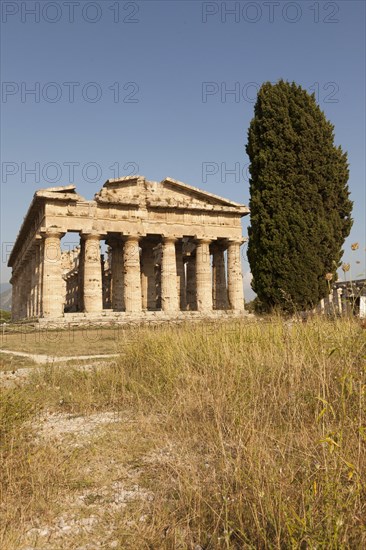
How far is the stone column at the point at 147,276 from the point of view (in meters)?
32.3

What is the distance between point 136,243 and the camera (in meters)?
27.8

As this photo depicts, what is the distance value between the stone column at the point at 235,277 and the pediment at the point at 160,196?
8.95ft

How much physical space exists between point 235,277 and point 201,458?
26.8 metres

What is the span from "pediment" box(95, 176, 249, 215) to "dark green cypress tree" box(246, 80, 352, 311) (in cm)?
635

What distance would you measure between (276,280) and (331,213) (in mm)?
4792

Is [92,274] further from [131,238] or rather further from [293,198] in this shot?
[293,198]

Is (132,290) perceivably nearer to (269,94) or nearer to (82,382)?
(269,94)

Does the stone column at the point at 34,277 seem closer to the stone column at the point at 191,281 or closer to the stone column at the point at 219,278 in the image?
the stone column at the point at 191,281

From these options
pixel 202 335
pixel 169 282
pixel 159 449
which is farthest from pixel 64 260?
pixel 159 449

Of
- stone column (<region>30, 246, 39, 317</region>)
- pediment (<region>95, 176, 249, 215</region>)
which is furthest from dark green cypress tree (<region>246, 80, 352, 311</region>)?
stone column (<region>30, 246, 39, 317</region>)

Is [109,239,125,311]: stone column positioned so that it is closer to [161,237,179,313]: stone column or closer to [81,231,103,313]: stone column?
[161,237,179,313]: stone column

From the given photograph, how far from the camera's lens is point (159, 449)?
13.3ft

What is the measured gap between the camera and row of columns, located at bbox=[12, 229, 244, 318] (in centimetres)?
2531

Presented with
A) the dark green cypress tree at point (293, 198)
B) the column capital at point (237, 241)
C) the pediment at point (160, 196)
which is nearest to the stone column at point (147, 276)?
the pediment at point (160, 196)
